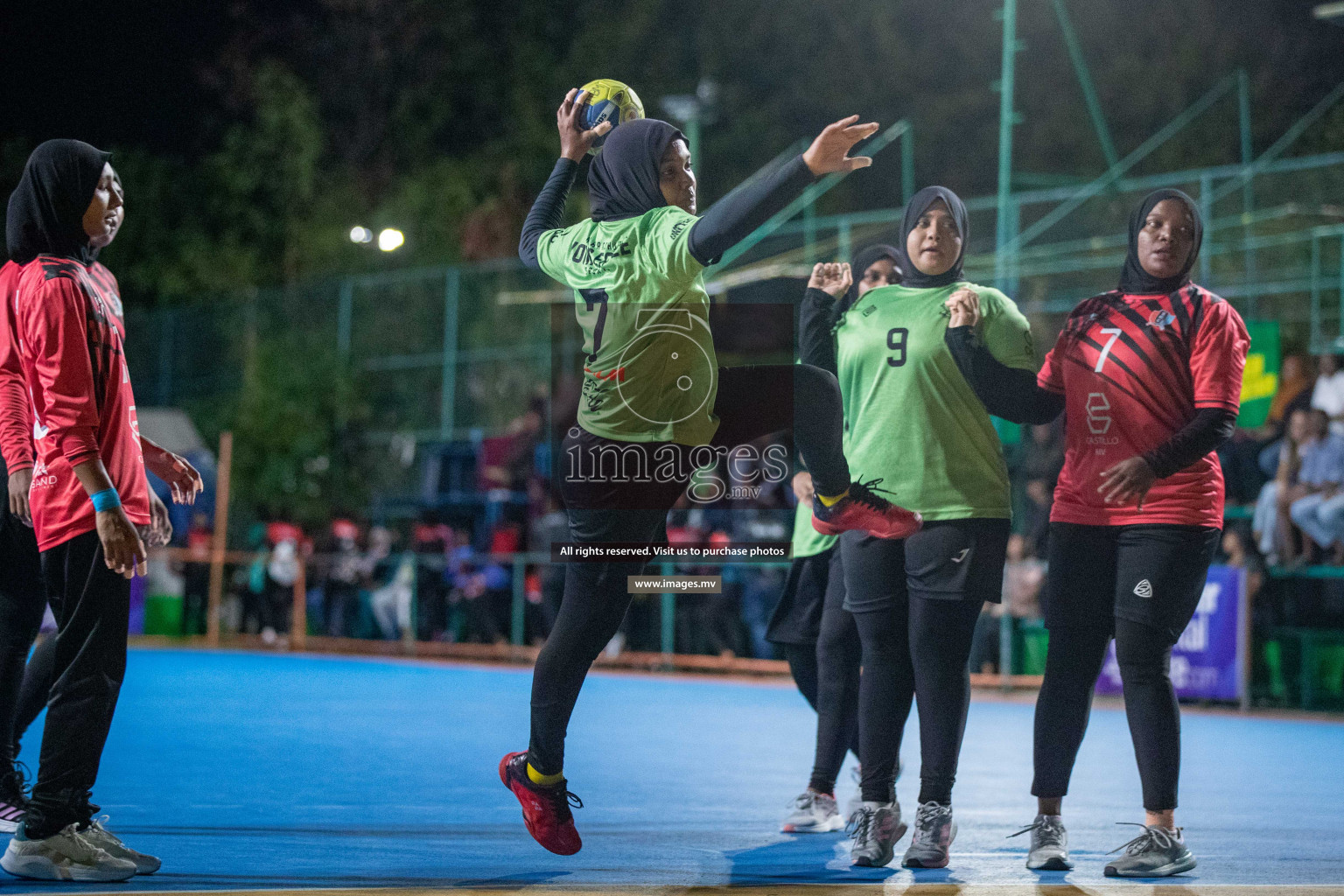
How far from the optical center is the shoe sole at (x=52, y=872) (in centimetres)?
377

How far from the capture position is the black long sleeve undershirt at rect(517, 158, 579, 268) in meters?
4.34

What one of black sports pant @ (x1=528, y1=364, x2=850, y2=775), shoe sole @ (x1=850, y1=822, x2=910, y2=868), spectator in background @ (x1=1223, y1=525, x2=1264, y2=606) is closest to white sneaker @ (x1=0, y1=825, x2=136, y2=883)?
black sports pant @ (x1=528, y1=364, x2=850, y2=775)

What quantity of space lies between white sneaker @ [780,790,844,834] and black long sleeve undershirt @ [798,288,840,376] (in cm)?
147

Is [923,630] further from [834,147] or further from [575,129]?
[575,129]

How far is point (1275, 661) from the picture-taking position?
35.1ft

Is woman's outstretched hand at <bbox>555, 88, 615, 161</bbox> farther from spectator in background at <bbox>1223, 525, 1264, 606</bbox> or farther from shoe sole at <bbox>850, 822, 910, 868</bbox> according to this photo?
spectator in background at <bbox>1223, 525, 1264, 606</bbox>

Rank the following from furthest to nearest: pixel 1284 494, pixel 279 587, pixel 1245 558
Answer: pixel 279 587 → pixel 1245 558 → pixel 1284 494

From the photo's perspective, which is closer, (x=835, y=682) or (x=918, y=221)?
(x=918, y=221)

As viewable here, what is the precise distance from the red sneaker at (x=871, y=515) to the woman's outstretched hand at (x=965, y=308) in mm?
561

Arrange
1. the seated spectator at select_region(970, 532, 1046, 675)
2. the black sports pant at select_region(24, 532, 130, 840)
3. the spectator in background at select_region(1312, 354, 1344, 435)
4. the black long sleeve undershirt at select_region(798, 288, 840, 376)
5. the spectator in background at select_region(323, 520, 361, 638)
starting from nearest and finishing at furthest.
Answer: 1. the black sports pant at select_region(24, 532, 130, 840)
2. the black long sleeve undershirt at select_region(798, 288, 840, 376)
3. the spectator in background at select_region(1312, 354, 1344, 435)
4. the seated spectator at select_region(970, 532, 1046, 675)
5. the spectator in background at select_region(323, 520, 361, 638)

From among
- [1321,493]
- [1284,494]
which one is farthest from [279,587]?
[1321,493]

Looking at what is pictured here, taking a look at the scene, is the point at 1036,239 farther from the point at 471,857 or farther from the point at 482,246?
the point at 482,246

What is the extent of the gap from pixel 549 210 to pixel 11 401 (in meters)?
1.61

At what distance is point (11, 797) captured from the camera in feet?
15.4
